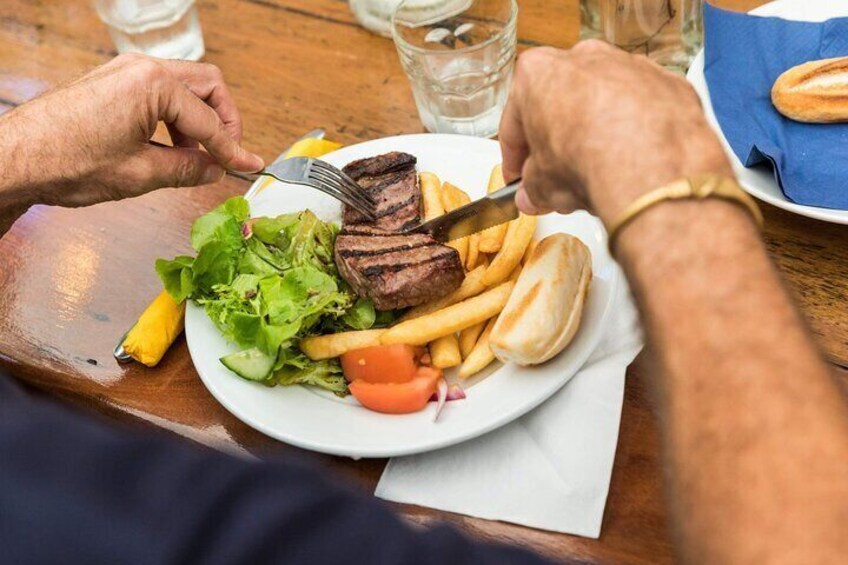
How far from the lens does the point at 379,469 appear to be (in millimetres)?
1336

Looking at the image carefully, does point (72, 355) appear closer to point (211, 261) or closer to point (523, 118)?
point (211, 261)

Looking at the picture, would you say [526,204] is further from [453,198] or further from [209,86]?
[209,86]

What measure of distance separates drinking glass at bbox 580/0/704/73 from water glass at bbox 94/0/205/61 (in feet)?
2.80

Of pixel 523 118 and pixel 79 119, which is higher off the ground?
pixel 523 118

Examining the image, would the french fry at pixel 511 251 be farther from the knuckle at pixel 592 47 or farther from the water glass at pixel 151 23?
the water glass at pixel 151 23

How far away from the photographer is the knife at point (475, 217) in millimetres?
1313

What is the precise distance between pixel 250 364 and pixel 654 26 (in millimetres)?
975

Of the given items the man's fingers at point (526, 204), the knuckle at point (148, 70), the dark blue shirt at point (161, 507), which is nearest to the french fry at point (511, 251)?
the man's fingers at point (526, 204)

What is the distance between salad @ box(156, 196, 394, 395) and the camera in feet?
4.57

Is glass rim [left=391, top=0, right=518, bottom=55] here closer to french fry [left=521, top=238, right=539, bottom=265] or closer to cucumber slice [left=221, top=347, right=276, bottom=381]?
french fry [left=521, top=238, right=539, bottom=265]

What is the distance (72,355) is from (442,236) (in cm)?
64

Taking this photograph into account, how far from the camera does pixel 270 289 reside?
146 centimetres

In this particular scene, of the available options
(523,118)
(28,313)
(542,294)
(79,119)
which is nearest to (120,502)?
(523,118)

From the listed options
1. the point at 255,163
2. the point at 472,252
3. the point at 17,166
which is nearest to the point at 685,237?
the point at 472,252
